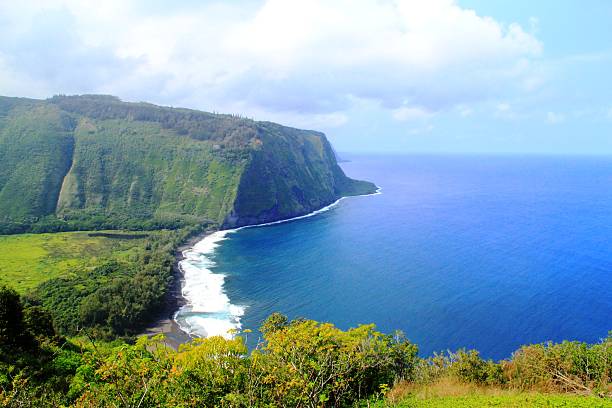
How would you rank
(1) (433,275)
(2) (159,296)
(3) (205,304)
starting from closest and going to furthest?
(2) (159,296) < (3) (205,304) < (1) (433,275)

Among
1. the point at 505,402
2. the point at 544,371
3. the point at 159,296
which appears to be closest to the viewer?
the point at 505,402

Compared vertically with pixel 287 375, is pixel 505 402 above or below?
below

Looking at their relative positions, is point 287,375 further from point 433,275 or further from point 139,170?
point 139,170

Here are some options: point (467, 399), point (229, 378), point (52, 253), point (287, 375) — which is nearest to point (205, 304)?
point (52, 253)

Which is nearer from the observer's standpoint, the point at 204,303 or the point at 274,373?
the point at 274,373

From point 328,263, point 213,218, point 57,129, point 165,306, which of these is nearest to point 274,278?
point 328,263

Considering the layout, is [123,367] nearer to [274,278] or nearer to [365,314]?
[365,314]
